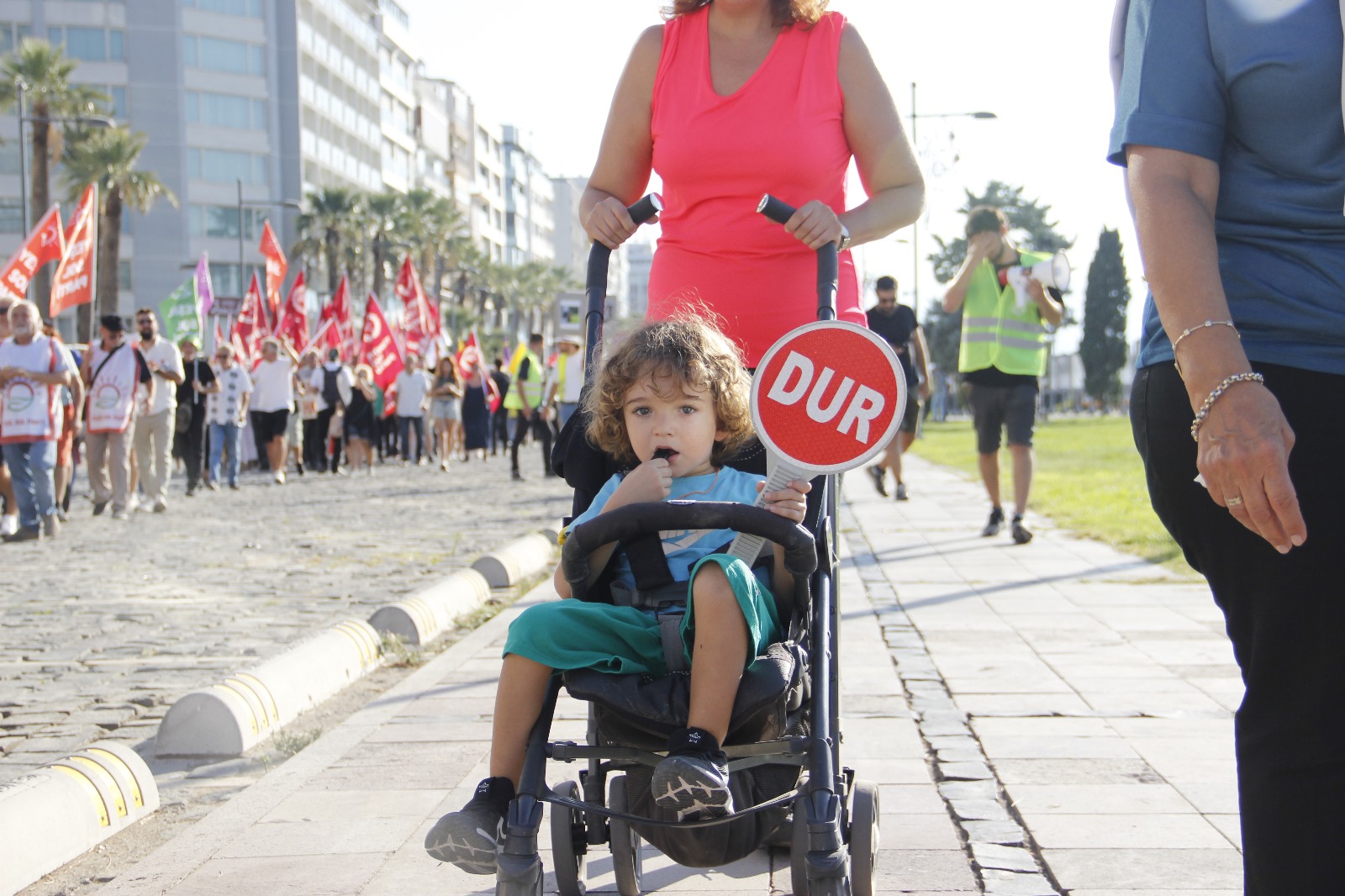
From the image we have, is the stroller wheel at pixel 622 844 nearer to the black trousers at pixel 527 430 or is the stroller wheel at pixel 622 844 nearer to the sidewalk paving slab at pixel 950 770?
the sidewalk paving slab at pixel 950 770

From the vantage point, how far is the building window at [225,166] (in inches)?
2778

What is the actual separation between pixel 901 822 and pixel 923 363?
34.8ft

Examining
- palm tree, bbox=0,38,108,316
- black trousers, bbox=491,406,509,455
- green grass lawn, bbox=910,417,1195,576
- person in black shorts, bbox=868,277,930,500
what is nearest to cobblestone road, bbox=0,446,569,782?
person in black shorts, bbox=868,277,930,500

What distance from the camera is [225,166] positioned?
2813 inches

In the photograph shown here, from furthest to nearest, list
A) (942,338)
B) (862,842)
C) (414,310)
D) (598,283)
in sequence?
(942,338), (414,310), (598,283), (862,842)

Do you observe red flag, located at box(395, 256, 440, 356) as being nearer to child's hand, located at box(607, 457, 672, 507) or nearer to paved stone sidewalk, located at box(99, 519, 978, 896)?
paved stone sidewalk, located at box(99, 519, 978, 896)

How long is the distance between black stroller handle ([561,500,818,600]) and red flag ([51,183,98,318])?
16.5 meters

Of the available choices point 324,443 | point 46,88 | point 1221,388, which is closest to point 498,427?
point 324,443

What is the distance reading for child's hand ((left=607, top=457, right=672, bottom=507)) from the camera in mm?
2838

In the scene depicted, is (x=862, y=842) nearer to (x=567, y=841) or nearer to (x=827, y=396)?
(x=567, y=841)

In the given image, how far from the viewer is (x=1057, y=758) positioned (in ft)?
13.9

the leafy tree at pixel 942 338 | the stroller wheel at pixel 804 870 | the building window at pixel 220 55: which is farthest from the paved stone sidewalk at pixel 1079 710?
the leafy tree at pixel 942 338

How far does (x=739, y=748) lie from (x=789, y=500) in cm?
46

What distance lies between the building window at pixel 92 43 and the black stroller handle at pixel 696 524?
239 ft
